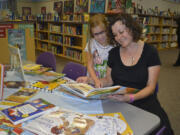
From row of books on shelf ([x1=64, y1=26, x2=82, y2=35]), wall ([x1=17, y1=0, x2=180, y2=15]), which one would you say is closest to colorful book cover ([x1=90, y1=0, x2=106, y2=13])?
row of books on shelf ([x1=64, y1=26, x2=82, y2=35])

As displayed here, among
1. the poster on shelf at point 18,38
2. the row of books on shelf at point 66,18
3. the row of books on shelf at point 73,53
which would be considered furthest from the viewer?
the row of books on shelf at point 73,53

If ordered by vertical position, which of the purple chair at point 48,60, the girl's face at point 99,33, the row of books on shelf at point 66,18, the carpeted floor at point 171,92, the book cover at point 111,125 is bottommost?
the carpeted floor at point 171,92

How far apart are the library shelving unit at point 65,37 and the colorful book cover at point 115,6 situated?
109 cm

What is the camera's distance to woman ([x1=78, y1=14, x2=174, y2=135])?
1385mm

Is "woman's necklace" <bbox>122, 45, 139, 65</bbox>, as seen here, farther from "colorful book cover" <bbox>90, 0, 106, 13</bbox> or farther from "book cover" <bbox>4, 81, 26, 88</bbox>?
"colorful book cover" <bbox>90, 0, 106, 13</bbox>

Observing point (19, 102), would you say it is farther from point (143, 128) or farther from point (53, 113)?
point (143, 128)

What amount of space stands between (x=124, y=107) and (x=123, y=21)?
2.49ft

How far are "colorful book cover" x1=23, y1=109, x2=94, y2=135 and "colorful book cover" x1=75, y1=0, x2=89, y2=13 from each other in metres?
5.37

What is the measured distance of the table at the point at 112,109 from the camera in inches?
34.8

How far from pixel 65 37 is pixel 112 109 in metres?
4.80

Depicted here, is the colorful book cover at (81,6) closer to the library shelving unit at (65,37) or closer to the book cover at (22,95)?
the library shelving unit at (65,37)

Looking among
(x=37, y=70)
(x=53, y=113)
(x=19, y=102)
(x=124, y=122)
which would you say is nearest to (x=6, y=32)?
(x=37, y=70)

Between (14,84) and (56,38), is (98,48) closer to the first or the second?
(14,84)

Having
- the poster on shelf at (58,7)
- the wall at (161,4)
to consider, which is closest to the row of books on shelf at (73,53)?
the poster on shelf at (58,7)
